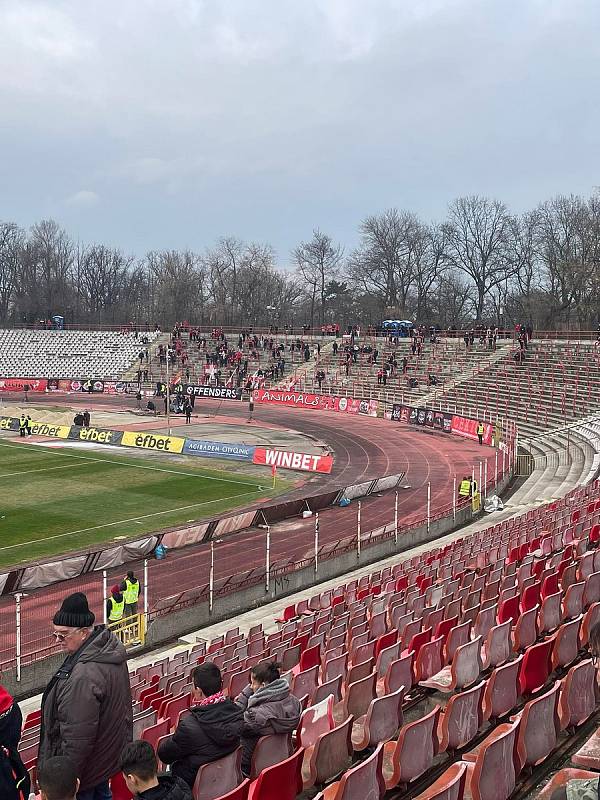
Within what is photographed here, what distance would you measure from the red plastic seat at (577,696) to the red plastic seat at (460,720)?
75 cm

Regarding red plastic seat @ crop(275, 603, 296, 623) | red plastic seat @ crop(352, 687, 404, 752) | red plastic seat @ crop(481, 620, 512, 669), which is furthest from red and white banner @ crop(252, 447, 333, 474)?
red plastic seat @ crop(352, 687, 404, 752)

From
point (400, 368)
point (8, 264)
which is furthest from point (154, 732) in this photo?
point (8, 264)

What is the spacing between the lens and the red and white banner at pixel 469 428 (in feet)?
153

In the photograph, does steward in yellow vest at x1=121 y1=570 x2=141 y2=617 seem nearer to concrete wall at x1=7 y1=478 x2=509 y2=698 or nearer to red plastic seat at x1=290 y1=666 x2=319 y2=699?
concrete wall at x1=7 y1=478 x2=509 y2=698

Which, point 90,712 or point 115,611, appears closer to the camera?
point 90,712

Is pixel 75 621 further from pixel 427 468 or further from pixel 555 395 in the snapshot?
pixel 555 395

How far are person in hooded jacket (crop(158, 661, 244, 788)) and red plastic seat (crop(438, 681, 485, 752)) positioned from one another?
6.94 ft

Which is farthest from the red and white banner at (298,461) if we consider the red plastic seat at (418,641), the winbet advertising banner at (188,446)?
the red plastic seat at (418,641)

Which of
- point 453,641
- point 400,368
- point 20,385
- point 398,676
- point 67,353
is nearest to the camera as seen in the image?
point 398,676

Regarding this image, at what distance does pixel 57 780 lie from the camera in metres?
4.02

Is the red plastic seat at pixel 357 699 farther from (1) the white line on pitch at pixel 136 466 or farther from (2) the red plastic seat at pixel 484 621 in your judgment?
(1) the white line on pitch at pixel 136 466

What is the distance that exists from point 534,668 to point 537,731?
1.78m

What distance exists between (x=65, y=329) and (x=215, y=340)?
71.6 feet

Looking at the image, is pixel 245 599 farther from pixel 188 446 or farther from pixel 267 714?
pixel 188 446
